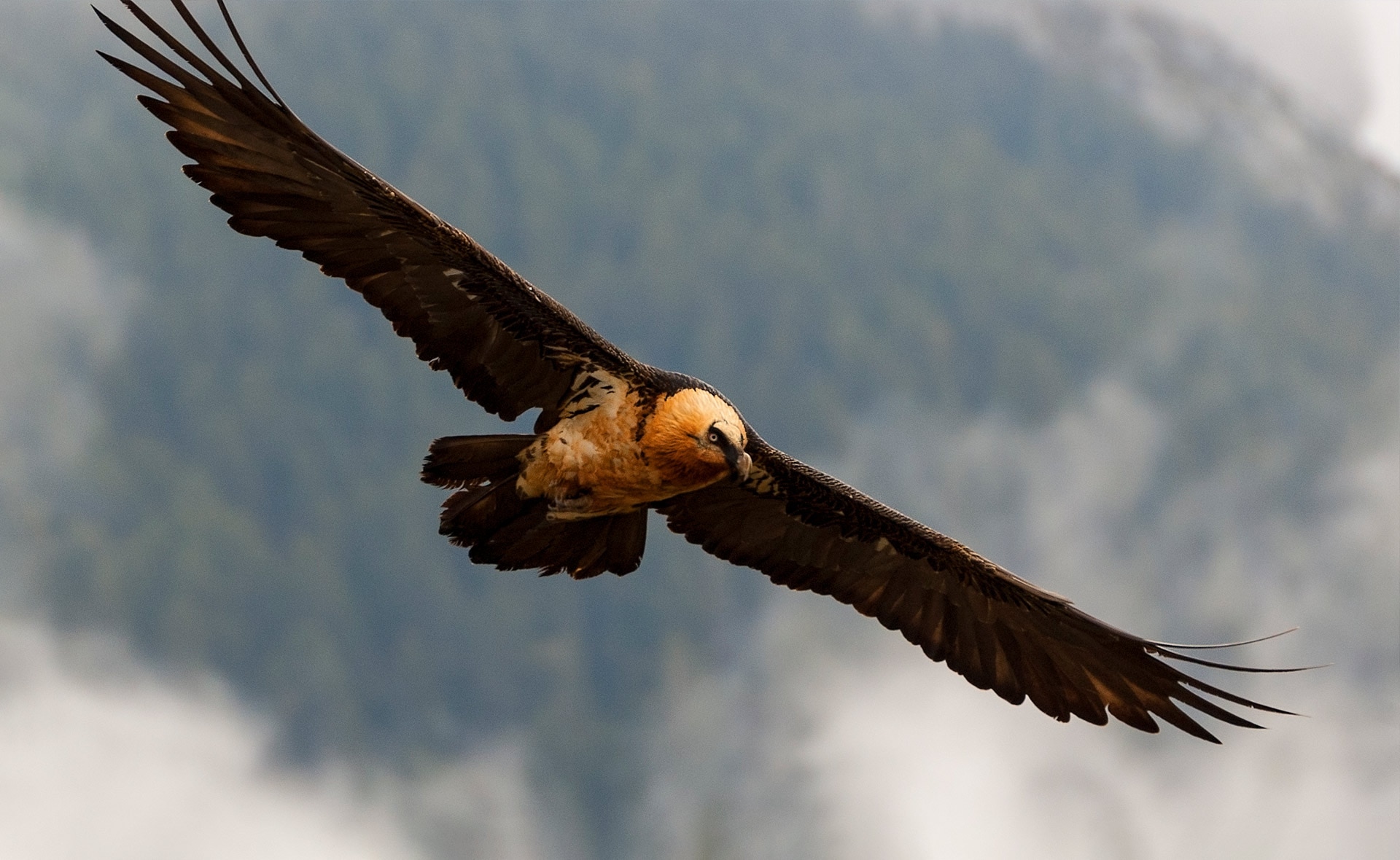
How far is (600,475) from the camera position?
12664 mm

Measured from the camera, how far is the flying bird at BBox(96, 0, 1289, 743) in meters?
11.6

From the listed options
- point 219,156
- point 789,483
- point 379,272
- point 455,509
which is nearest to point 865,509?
point 789,483

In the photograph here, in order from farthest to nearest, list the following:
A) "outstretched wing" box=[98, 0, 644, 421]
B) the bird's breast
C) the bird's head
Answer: the bird's breast, the bird's head, "outstretched wing" box=[98, 0, 644, 421]

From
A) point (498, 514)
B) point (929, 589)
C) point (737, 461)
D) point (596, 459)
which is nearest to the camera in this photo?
point (737, 461)

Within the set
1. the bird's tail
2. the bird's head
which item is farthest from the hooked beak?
the bird's tail

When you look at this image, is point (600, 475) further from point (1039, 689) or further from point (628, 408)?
point (1039, 689)

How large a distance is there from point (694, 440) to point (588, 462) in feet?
3.56

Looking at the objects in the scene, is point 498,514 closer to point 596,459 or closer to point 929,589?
point 596,459

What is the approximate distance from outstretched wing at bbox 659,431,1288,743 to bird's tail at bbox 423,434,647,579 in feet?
4.76

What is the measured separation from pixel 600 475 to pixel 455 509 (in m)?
1.27

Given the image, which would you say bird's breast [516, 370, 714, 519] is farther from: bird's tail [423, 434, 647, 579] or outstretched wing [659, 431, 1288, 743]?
outstretched wing [659, 431, 1288, 743]

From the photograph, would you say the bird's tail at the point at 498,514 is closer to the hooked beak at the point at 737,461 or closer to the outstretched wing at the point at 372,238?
the outstretched wing at the point at 372,238

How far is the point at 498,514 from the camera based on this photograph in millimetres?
13023

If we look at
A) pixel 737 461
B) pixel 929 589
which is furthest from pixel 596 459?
pixel 929 589
